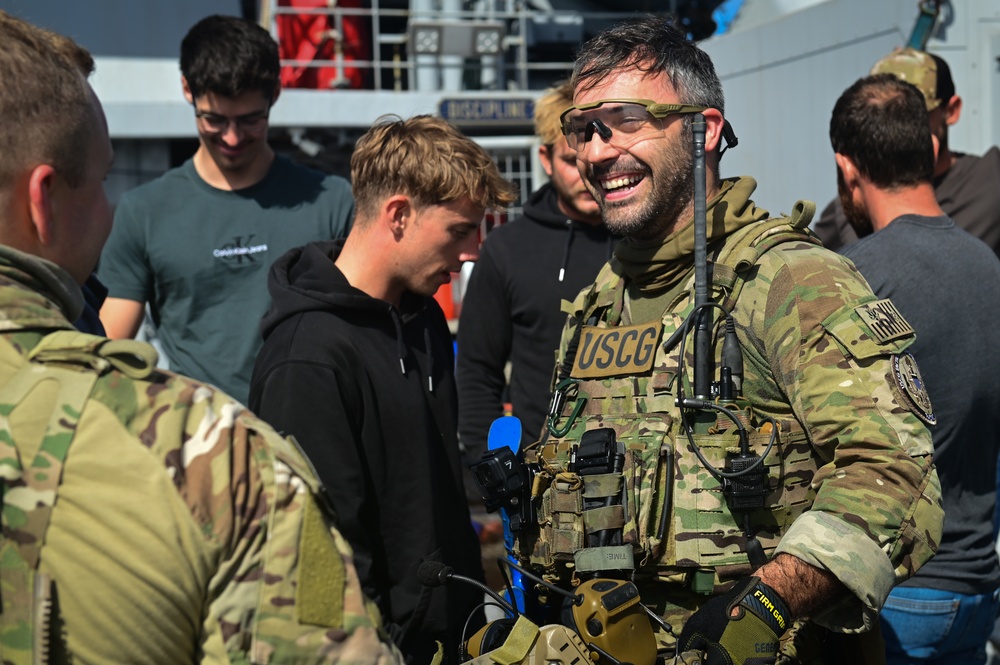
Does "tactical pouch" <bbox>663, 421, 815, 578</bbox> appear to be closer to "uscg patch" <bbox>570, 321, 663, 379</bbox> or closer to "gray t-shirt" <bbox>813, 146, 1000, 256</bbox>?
"uscg patch" <bbox>570, 321, 663, 379</bbox>

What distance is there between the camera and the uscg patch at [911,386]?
207cm

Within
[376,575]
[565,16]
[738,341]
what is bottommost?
[376,575]

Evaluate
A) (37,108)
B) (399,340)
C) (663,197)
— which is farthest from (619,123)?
(37,108)

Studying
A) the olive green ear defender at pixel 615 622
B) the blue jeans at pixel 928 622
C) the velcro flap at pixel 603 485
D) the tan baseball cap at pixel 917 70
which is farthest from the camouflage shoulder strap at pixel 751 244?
the tan baseball cap at pixel 917 70

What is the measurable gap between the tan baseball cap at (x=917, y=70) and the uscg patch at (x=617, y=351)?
2521 mm

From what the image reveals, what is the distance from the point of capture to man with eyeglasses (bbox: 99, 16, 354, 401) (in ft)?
12.0

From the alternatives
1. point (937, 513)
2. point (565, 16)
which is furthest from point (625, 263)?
point (565, 16)

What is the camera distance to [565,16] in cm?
1262

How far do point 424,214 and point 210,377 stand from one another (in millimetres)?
1351

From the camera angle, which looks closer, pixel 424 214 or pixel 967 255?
pixel 424 214

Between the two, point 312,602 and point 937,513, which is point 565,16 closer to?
point 937,513

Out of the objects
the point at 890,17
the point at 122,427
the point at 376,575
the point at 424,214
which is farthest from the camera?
the point at 890,17

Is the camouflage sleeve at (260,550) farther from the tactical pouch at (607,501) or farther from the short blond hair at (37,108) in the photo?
the tactical pouch at (607,501)

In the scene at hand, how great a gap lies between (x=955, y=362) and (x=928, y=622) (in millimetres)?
726
